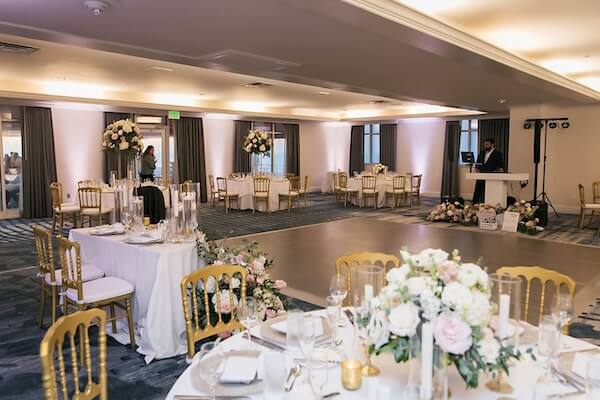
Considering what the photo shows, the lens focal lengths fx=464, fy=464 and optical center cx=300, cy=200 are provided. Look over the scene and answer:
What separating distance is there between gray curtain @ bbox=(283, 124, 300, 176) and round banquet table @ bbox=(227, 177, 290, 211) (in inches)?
195

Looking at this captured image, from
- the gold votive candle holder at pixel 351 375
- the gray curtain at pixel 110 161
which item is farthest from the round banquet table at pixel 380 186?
the gold votive candle holder at pixel 351 375

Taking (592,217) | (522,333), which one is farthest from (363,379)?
(592,217)

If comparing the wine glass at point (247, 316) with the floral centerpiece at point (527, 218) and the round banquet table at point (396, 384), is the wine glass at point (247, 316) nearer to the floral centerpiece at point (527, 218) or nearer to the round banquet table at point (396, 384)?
the round banquet table at point (396, 384)

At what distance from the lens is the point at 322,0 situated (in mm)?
3488

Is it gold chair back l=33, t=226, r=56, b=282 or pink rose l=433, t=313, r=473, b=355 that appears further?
gold chair back l=33, t=226, r=56, b=282

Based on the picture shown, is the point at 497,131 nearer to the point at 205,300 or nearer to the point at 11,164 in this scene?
the point at 11,164

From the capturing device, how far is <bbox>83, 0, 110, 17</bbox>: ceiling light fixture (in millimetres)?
3666

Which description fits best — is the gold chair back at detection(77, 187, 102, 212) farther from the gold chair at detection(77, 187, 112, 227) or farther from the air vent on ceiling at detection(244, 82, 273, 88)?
the air vent on ceiling at detection(244, 82, 273, 88)

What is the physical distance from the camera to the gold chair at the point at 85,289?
3506 mm

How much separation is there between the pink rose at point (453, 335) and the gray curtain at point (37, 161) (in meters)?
12.4

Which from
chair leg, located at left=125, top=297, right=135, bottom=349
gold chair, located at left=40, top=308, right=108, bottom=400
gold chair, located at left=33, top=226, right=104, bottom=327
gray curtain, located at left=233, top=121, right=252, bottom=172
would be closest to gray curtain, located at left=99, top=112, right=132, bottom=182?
gray curtain, located at left=233, top=121, right=252, bottom=172

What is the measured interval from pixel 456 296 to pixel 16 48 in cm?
774

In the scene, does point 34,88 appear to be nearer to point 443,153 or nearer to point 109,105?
point 109,105

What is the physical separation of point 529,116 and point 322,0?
10.3 m
